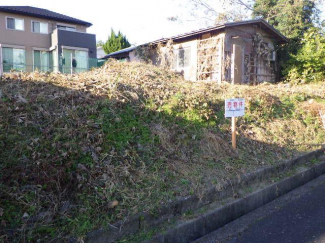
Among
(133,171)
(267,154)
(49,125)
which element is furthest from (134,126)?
(267,154)

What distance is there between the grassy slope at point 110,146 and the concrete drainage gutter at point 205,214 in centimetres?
11

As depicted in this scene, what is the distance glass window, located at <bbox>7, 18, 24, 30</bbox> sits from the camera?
1905 centimetres

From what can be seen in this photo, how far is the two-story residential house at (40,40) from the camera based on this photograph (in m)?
18.7

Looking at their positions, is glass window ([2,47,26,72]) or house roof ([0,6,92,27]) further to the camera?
house roof ([0,6,92,27])

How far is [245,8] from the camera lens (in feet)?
64.1

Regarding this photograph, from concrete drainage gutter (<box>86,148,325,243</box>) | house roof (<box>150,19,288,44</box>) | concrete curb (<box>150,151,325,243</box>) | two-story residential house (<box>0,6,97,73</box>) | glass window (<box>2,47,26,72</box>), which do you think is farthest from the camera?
two-story residential house (<box>0,6,97,73</box>)

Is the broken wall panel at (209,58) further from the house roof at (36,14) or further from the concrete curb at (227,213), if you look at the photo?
the house roof at (36,14)

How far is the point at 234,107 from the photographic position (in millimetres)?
4949

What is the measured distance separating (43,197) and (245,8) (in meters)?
20.3

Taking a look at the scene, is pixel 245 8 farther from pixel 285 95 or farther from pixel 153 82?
pixel 153 82

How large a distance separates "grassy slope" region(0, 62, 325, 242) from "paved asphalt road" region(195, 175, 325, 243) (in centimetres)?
64

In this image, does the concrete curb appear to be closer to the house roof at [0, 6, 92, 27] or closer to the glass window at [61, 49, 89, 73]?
the glass window at [61, 49, 89, 73]

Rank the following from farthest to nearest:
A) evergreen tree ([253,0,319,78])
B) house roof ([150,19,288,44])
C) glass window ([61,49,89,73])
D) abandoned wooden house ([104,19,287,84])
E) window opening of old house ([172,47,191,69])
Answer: glass window ([61,49,89,73]) → evergreen tree ([253,0,319,78]) → window opening of old house ([172,47,191,69]) → abandoned wooden house ([104,19,287,84]) → house roof ([150,19,288,44])

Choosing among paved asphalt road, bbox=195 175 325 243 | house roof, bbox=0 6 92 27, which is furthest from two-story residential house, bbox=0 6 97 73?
paved asphalt road, bbox=195 175 325 243
